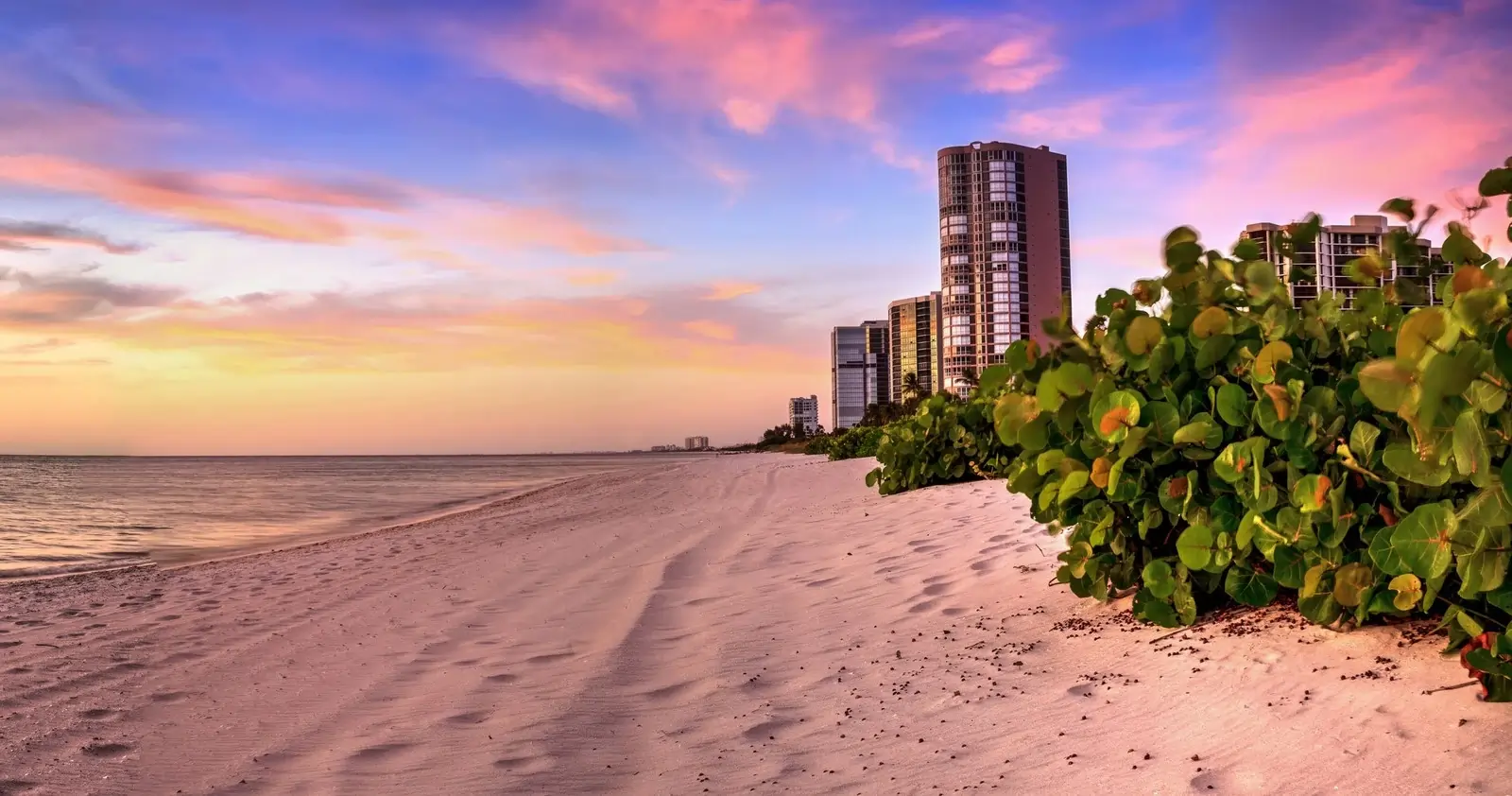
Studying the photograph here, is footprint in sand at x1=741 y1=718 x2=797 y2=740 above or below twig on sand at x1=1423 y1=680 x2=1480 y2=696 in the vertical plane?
below

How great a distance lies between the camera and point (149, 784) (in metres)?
2.96

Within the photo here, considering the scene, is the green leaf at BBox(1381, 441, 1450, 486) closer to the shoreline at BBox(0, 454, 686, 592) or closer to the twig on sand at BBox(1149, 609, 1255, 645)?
the twig on sand at BBox(1149, 609, 1255, 645)

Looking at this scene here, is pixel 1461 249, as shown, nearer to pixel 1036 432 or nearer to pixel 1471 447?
pixel 1471 447

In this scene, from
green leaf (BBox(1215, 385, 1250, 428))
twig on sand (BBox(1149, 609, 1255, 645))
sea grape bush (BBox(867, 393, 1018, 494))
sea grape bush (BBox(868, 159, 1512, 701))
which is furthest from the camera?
sea grape bush (BBox(867, 393, 1018, 494))

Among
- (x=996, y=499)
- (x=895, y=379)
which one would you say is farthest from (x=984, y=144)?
(x=996, y=499)

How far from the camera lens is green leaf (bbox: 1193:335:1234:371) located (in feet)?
10.1

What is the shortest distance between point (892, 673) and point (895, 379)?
356 feet

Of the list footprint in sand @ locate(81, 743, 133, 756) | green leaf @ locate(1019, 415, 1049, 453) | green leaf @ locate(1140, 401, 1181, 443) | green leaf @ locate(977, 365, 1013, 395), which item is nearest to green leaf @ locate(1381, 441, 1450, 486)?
green leaf @ locate(1140, 401, 1181, 443)

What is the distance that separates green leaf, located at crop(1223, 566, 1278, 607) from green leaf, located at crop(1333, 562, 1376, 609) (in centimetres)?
33

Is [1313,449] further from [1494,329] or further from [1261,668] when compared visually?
[1494,329]

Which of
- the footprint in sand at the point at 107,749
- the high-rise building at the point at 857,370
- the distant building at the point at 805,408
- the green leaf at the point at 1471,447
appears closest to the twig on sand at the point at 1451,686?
the green leaf at the point at 1471,447

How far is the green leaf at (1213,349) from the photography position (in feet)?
10.1

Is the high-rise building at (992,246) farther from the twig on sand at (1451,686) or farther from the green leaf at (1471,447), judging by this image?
the green leaf at (1471,447)

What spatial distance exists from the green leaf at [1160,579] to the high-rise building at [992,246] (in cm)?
6909
